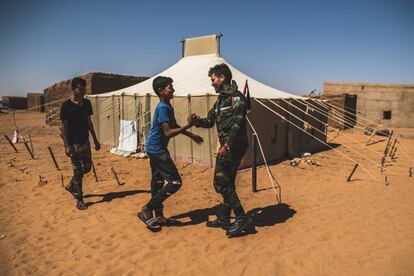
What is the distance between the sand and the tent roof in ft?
8.42

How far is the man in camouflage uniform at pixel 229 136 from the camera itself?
3.63 metres

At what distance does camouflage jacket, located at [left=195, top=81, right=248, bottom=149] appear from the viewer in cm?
362

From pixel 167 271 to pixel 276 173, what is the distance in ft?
15.3

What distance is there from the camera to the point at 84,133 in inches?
191

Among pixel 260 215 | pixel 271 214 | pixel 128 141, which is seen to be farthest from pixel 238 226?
pixel 128 141

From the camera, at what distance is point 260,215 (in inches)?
183

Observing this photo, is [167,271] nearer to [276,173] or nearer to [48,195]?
[48,195]

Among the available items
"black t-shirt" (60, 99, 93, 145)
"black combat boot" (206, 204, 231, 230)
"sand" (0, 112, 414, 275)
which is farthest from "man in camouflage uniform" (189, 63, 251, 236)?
"black t-shirt" (60, 99, 93, 145)

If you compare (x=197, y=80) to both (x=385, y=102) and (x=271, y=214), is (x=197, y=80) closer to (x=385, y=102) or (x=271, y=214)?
(x=271, y=214)

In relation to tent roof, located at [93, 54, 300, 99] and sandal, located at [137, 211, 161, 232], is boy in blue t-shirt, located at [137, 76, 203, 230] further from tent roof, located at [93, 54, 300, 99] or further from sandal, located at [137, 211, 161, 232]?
tent roof, located at [93, 54, 300, 99]

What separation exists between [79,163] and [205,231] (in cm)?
214

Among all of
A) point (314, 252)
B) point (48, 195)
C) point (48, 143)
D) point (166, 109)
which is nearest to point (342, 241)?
point (314, 252)

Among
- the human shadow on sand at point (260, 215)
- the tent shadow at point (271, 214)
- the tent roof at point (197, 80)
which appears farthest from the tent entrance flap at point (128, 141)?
the tent shadow at point (271, 214)

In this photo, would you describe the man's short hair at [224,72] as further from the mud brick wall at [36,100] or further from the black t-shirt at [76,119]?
the mud brick wall at [36,100]
